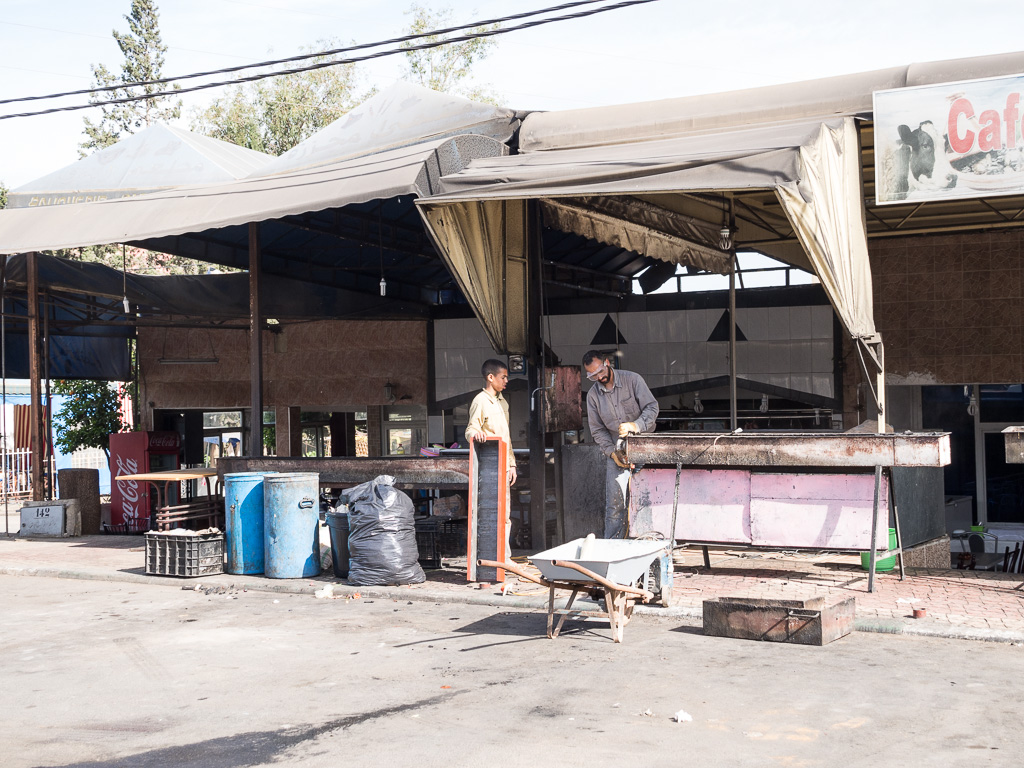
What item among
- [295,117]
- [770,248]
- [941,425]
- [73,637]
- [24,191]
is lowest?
[73,637]

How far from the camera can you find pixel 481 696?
6.08 metres

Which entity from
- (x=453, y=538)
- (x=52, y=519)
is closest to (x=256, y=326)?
(x=453, y=538)

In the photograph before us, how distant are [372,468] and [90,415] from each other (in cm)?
1438

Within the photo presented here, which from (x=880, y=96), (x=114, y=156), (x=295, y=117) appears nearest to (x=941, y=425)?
(x=880, y=96)

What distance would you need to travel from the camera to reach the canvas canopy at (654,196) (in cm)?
919

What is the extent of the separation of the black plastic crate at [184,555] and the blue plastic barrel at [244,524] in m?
0.22

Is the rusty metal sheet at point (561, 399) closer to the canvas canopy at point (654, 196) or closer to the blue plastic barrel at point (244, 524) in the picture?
the canvas canopy at point (654, 196)

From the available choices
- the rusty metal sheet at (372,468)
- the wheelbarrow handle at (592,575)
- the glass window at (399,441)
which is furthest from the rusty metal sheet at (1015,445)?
the glass window at (399,441)

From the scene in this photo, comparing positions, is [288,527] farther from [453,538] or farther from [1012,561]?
[1012,561]

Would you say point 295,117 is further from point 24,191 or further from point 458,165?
point 458,165

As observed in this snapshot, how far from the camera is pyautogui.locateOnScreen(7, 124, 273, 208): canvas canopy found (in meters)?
17.6

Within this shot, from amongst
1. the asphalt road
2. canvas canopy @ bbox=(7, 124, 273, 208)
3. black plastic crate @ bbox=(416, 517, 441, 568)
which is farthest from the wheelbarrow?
canvas canopy @ bbox=(7, 124, 273, 208)

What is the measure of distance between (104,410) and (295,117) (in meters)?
16.5

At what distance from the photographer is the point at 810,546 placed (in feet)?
30.8
